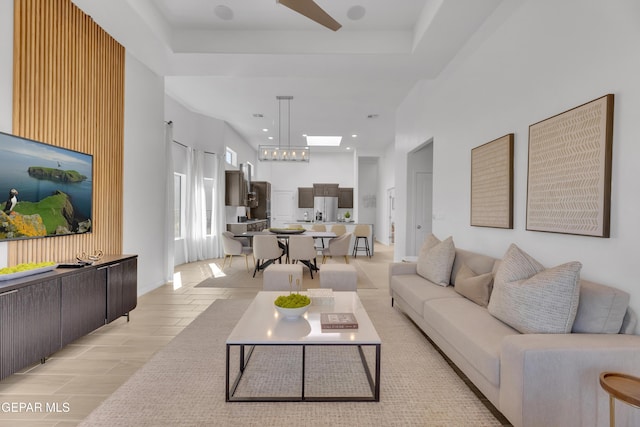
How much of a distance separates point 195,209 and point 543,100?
6.79m

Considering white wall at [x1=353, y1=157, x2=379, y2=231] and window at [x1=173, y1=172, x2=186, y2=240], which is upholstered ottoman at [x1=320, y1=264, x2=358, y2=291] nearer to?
window at [x1=173, y1=172, x2=186, y2=240]

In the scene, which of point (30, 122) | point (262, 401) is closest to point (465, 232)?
point (262, 401)

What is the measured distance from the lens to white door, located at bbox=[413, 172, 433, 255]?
22.3 ft

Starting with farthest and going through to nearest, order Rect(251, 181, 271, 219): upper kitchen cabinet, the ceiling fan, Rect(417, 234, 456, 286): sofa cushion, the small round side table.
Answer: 1. Rect(251, 181, 271, 219): upper kitchen cabinet
2. Rect(417, 234, 456, 286): sofa cushion
3. the ceiling fan
4. the small round side table

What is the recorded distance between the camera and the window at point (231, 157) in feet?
31.0

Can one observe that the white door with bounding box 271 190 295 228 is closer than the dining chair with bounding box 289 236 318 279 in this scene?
No

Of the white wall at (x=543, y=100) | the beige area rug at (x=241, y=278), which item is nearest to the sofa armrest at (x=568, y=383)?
the white wall at (x=543, y=100)

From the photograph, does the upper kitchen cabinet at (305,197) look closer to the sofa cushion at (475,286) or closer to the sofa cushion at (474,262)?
the sofa cushion at (474,262)

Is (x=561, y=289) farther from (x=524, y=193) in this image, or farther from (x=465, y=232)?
(x=465, y=232)

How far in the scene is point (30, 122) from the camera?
285 cm

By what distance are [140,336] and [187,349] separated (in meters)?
0.66

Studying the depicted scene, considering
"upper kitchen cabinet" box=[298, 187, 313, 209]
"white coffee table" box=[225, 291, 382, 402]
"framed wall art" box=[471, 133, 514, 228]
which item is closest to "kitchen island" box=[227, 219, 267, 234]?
"upper kitchen cabinet" box=[298, 187, 313, 209]

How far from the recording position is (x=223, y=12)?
3916 mm

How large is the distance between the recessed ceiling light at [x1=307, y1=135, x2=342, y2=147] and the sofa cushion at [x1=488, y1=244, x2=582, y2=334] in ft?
27.7
